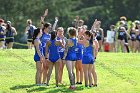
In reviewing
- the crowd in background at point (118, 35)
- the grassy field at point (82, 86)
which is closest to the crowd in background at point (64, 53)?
the grassy field at point (82, 86)

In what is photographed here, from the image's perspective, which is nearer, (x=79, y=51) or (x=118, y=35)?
(x=79, y=51)

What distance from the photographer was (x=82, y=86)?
717 inches

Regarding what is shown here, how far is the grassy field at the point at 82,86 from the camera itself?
57.9ft

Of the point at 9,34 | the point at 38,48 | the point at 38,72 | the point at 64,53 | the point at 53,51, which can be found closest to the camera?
the point at 64,53

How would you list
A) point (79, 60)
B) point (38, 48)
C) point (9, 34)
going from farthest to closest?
point (9, 34), point (79, 60), point (38, 48)

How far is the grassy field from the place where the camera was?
17652 millimetres

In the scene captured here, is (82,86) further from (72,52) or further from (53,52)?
(53,52)

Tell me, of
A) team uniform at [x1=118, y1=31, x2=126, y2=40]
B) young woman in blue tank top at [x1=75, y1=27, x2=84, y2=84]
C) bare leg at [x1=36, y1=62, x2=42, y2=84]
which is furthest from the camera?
team uniform at [x1=118, y1=31, x2=126, y2=40]

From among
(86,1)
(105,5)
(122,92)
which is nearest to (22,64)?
(122,92)

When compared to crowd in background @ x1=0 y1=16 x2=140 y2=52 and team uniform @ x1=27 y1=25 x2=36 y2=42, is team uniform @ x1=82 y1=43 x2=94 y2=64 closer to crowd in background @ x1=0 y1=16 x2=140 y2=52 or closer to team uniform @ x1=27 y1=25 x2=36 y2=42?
crowd in background @ x1=0 y1=16 x2=140 y2=52

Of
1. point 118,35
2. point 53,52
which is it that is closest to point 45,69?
point 53,52

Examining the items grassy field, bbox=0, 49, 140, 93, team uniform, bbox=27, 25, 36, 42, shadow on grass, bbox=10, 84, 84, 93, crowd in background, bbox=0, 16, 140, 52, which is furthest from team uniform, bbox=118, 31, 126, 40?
shadow on grass, bbox=10, 84, 84, 93

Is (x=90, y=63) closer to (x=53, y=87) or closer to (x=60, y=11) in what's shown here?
(x=53, y=87)

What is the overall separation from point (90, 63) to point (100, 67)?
5439 millimetres
